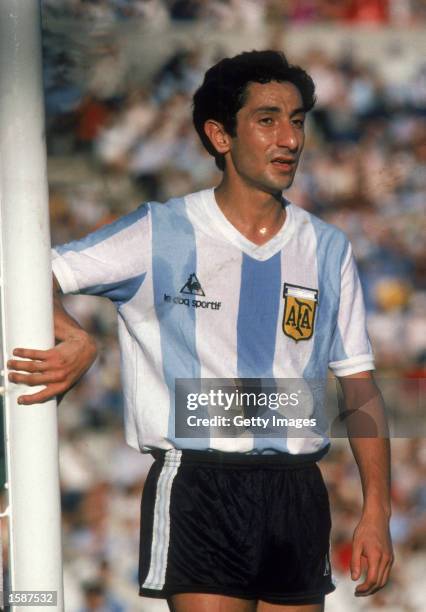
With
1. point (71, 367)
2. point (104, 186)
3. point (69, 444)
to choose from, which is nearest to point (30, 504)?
point (71, 367)

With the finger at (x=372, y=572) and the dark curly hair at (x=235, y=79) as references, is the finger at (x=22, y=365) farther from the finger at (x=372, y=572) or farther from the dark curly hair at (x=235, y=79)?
the finger at (x=372, y=572)

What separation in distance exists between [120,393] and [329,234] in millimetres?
439

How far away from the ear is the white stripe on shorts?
50 centimetres

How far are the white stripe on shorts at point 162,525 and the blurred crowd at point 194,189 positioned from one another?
0.26 feet

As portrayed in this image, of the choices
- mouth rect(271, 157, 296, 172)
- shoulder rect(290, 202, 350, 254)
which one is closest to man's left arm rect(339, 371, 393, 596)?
shoulder rect(290, 202, 350, 254)

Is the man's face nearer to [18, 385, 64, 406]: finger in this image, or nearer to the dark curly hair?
the dark curly hair

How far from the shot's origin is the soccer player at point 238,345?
1778mm

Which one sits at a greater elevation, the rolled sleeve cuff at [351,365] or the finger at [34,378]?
the finger at [34,378]

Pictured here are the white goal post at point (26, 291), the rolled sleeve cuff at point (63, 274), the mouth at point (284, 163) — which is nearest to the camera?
the white goal post at point (26, 291)

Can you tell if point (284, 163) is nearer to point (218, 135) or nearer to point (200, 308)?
point (218, 135)

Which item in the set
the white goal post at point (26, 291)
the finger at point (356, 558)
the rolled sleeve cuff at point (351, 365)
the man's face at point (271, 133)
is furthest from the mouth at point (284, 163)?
the finger at point (356, 558)

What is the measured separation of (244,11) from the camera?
183 centimetres

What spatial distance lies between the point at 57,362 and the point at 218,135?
0.53 metres

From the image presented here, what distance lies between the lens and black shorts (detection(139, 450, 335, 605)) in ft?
5.82
